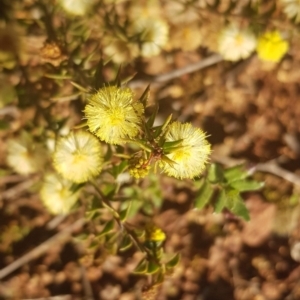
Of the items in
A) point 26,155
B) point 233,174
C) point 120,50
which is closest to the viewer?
point 233,174

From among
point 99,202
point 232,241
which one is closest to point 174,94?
point 232,241

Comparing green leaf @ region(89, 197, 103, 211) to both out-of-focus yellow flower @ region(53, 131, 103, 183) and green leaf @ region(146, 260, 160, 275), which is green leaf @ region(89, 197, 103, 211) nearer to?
out-of-focus yellow flower @ region(53, 131, 103, 183)

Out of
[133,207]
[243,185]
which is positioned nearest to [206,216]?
[133,207]

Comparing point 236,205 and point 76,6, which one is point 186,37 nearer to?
point 76,6

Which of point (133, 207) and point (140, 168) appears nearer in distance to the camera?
point (140, 168)

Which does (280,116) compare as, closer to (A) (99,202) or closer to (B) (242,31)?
(B) (242,31)

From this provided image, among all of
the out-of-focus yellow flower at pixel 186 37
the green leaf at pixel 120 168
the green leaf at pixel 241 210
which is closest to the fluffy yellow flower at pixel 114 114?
the green leaf at pixel 120 168

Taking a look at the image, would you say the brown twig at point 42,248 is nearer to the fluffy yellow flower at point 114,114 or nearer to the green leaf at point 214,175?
the green leaf at point 214,175
